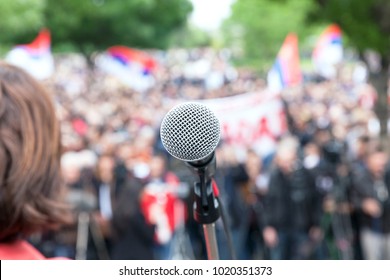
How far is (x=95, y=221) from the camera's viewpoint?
795cm

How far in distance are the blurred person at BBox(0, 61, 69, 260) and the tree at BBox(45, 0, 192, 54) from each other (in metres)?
29.2

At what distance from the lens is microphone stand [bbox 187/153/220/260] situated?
5.63 ft

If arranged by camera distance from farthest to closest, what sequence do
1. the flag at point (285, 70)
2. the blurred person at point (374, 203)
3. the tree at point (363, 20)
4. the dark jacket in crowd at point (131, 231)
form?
1. the flag at point (285, 70)
2. the tree at point (363, 20)
3. the blurred person at point (374, 203)
4. the dark jacket in crowd at point (131, 231)

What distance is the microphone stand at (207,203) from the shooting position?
171 cm

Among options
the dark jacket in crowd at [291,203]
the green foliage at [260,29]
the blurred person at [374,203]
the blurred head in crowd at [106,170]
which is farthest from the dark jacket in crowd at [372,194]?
the green foliage at [260,29]

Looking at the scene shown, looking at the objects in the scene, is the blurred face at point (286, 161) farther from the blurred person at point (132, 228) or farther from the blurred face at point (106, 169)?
the blurred face at point (106, 169)

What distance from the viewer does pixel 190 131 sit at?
1599 millimetres

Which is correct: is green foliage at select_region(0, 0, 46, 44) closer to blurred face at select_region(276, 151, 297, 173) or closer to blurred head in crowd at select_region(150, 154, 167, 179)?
blurred head in crowd at select_region(150, 154, 167, 179)

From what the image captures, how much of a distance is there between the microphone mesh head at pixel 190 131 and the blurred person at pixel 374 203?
6.42 metres

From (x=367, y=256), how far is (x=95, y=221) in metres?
2.92

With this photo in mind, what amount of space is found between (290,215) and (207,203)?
6.67 metres
